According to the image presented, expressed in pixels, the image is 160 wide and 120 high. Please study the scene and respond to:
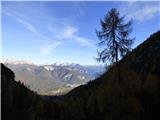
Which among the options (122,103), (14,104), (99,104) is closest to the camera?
(14,104)

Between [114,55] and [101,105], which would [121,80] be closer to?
[114,55]

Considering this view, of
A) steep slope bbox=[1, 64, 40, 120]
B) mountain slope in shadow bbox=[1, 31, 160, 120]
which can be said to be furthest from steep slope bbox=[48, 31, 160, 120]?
steep slope bbox=[1, 64, 40, 120]

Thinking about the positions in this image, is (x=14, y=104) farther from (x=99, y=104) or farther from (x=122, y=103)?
(x=122, y=103)

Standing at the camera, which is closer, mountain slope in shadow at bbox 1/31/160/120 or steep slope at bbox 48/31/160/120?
mountain slope in shadow at bbox 1/31/160/120

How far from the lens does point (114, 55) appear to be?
91.2 ft

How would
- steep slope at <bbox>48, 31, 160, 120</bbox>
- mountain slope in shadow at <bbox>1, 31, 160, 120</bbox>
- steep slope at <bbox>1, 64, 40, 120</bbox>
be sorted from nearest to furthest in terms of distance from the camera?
steep slope at <bbox>1, 64, 40, 120</bbox> → mountain slope in shadow at <bbox>1, 31, 160, 120</bbox> → steep slope at <bbox>48, 31, 160, 120</bbox>

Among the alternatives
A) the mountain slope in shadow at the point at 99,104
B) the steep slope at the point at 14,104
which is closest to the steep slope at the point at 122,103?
the mountain slope in shadow at the point at 99,104

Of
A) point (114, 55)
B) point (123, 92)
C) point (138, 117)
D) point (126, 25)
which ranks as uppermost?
point (126, 25)

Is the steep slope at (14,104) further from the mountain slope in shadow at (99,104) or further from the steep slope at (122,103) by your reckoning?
the steep slope at (122,103)

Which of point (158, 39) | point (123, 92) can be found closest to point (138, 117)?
point (123, 92)

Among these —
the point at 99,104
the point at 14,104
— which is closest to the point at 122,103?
the point at 99,104

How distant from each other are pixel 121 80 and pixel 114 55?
287 cm

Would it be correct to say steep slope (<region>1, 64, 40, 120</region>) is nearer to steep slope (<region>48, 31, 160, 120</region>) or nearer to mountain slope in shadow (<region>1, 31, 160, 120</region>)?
mountain slope in shadow (<region>1, 31, 160, 120</region>)

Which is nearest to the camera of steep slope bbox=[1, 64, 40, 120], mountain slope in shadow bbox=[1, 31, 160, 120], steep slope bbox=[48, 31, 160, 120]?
steep slope bbox=[1, 64, 40, 120]
